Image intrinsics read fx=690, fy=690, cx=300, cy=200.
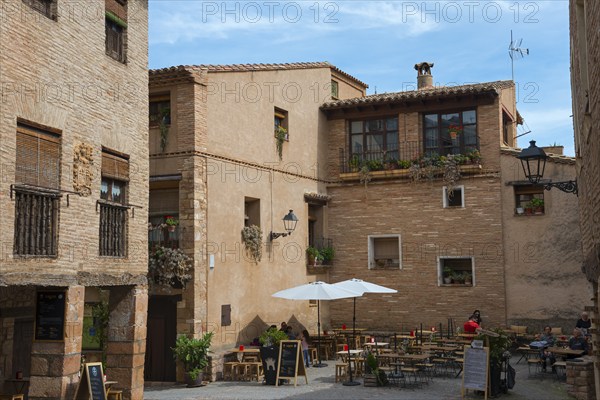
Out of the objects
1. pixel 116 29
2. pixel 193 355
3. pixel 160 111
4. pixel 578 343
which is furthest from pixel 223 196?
pixel 578 343

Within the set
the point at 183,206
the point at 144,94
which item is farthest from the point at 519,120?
the point at 144,94

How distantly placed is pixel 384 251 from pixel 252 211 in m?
5.33

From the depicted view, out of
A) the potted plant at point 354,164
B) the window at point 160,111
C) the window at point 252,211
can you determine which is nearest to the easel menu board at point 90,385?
the window at point 160,111

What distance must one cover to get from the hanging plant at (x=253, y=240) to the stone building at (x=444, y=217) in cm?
444

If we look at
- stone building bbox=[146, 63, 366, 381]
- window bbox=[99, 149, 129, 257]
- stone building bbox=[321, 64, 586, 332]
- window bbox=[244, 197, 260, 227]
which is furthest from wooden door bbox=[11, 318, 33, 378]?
stone building bbox=[321, 64, 586, 332]

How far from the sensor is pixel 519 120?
27.6m

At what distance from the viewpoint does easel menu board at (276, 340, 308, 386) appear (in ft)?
51.5

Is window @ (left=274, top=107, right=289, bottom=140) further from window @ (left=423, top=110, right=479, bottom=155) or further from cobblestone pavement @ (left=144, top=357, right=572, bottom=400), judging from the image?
cobblestone pavement @ (left=144, top=357, right=572, bottom=400)

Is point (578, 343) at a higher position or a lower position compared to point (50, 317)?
lower

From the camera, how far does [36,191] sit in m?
10.5

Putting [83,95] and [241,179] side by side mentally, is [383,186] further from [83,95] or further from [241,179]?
[83,95]

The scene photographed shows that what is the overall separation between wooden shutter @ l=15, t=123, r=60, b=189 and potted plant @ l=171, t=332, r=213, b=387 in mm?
6425

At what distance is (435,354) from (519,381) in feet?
7.70

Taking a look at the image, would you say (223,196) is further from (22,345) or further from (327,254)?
(22,345)
